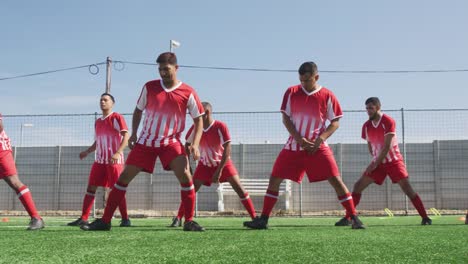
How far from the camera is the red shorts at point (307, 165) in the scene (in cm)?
600

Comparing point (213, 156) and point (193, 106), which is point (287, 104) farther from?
point (213, 156)

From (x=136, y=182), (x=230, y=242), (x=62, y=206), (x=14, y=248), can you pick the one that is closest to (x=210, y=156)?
(x=230, y=242)

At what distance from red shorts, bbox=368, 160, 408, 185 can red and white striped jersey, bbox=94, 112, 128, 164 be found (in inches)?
167

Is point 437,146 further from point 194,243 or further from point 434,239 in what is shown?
point 194,243

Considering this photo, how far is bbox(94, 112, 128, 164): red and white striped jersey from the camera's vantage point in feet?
25.1

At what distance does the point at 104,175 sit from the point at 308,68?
3.71 metres

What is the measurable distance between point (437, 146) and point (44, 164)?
13.5m

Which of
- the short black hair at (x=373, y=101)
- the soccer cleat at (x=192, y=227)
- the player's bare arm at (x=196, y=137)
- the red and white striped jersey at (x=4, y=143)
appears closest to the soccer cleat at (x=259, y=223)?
the soccer cleat at (x=192, y=227)

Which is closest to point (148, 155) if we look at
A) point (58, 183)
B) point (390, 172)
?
point (390, 172)

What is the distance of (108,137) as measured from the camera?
7.79 meters

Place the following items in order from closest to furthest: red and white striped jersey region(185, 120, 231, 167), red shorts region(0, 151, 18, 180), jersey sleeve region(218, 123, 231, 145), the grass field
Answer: the grass field < red shorts region(0, 151, 18, 180) < jersey sleeve region(218, 123, 231, 145) < red and white striped jersey region(185, 120, 231, 167)

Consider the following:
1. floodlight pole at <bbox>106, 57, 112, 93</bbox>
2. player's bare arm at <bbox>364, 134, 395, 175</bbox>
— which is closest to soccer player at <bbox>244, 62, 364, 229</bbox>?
player's bare arm at <bbox>364, 134, 395, 175</bbox>

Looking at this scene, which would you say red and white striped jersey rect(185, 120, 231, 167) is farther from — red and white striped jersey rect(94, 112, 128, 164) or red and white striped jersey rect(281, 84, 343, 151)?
red and white striped jersey rect(281, 84, 343, 151)

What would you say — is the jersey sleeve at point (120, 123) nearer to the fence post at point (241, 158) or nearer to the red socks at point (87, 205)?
the red socks at point (87, 205)
